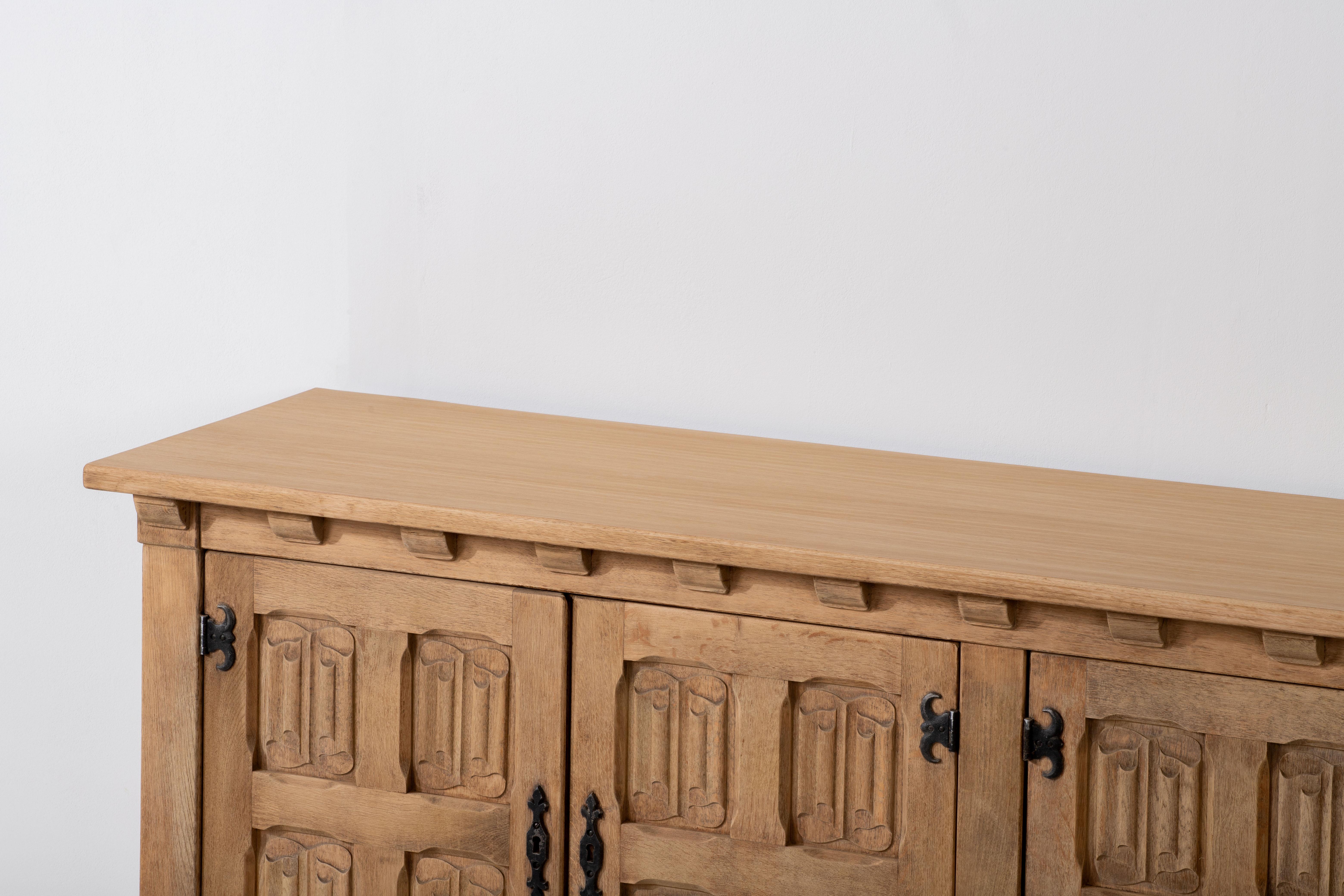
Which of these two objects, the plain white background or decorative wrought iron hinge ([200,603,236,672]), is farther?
the plain white background

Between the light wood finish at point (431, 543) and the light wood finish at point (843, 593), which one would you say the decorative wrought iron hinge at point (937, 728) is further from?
the light wood finish at point (431, 543)

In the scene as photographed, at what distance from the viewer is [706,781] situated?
61.2 inches

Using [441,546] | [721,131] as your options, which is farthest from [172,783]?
[721,131]

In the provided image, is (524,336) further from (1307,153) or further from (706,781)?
(1307,153)

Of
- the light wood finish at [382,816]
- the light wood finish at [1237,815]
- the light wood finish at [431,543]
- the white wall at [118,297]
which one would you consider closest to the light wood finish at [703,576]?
the light wood finish at [431,543]

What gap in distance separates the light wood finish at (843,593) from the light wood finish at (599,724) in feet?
0.73

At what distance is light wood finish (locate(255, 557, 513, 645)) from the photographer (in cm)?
158

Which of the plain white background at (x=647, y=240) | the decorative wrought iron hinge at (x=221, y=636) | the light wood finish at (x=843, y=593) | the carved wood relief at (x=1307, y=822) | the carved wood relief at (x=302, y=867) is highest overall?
the plain white background at (x=647, y=240)

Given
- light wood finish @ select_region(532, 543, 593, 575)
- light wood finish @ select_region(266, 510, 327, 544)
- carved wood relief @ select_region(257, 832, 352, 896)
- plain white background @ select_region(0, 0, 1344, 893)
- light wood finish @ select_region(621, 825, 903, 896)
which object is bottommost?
carved wood relief @ select_region(257, 832, 352, 896)

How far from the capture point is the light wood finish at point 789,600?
4.47 feet

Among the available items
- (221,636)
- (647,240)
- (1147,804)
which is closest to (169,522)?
(221,636)

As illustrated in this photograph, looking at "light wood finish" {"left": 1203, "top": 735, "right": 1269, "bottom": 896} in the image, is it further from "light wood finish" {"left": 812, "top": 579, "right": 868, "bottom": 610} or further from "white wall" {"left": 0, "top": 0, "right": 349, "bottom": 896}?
"white wall" {"left": 0, "top": 0, "right": 349, "bottom": 896}

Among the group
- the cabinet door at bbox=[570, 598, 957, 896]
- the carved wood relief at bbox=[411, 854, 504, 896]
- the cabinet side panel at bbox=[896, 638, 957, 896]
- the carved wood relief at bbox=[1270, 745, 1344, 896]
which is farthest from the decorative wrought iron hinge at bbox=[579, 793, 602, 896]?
the carved wood relief at bbox=[1270, 745, 1344, 896]

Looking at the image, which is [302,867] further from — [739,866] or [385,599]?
[739,866]
